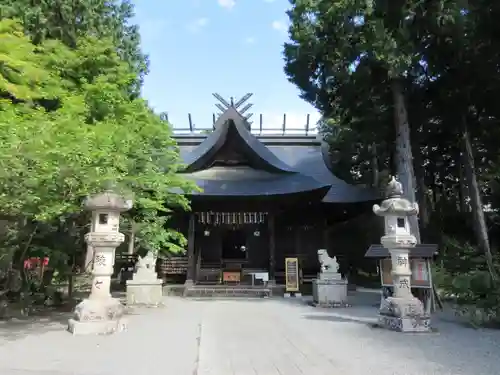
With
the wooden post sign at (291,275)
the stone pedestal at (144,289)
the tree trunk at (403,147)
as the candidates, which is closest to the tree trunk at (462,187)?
the tree trunk at (403,147)

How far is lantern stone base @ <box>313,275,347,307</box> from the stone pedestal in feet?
16.7

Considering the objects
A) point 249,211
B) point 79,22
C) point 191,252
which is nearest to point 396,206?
point 249,211

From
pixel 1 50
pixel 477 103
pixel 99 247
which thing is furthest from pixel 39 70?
pixel 477 103

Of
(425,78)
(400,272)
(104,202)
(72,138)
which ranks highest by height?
(425,78)

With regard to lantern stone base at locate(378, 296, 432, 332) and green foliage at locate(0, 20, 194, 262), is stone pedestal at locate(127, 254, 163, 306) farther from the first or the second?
lantern stone base at locate(378, 296, 432, 332)

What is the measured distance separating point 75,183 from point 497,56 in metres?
13.0

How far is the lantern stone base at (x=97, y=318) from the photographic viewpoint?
7.23 m

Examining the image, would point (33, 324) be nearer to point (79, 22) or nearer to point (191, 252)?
point (191, 252)

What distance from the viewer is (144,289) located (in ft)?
38.4

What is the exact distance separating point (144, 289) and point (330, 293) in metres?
5.88

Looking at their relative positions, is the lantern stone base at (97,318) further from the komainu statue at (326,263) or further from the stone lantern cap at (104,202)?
the komainu statue at (326,263)

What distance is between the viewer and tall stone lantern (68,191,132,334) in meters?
7.40

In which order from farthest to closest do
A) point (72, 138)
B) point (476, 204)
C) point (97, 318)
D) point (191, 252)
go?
1. point (191, 252)
2. point (476, 204)
3. point (97, 318)
4. point (72, 138)

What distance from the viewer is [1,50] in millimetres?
7508
